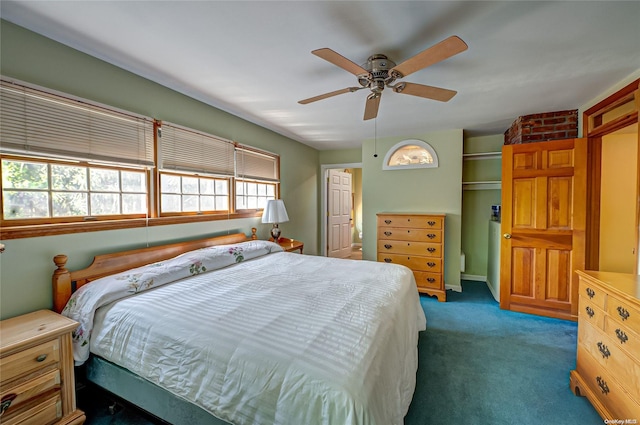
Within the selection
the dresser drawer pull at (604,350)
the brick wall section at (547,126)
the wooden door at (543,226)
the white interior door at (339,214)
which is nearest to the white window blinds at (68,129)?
the dresser drawer pull at (604,350)

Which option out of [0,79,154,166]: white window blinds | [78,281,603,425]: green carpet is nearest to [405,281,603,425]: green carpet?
[78,281,603,425]: green carpet

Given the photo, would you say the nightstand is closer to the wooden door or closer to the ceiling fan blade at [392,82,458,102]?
the ceiling fan blade at [392,82,458,102]

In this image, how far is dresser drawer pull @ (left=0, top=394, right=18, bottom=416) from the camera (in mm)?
1252

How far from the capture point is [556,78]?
7.62ft

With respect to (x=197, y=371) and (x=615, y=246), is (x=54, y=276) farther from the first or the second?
(x=615, y=246)

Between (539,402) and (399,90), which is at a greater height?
(399,90)

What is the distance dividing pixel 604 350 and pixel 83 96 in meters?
3.86

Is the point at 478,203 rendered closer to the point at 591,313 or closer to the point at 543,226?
the point at 543,226

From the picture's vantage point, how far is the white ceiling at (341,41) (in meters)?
1.50

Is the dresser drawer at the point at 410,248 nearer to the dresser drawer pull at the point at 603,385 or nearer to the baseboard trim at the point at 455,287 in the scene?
Answer: the baseboard trim at the point at 455,287

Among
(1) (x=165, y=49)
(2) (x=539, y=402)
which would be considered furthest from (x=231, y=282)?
(2) (x=539, y=402)

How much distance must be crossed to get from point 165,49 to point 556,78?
3.20 metres

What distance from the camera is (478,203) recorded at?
439 cm

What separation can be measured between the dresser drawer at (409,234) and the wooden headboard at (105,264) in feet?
8.06
